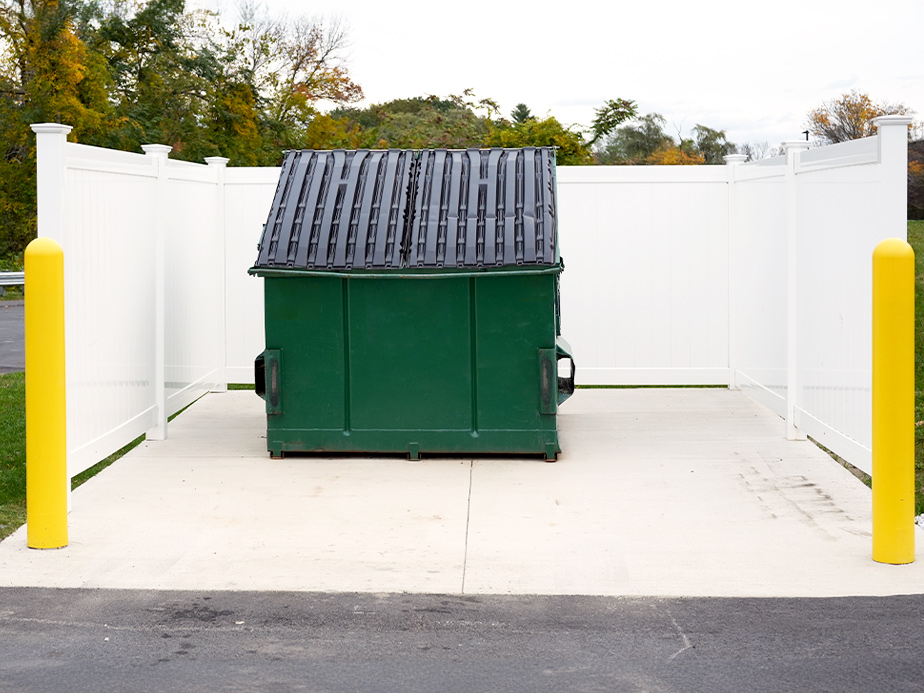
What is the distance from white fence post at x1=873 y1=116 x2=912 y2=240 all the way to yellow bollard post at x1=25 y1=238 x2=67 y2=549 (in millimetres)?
4165

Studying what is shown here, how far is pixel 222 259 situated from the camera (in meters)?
10.6

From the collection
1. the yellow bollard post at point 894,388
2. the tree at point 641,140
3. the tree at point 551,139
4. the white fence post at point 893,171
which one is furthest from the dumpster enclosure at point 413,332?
the tree at point 641,140

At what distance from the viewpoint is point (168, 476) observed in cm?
748

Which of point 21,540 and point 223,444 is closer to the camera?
point 21,540

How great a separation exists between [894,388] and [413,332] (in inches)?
129

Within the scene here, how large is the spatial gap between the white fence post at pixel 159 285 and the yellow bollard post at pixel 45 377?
2.71 metres

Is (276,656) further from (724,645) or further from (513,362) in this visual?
(513,362)

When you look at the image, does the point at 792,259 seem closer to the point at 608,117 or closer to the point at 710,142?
the point at 608,117

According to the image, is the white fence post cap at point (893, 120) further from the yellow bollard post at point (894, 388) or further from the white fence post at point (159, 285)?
the white fence post at point (159, 285)

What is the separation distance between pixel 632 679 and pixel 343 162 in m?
5.04

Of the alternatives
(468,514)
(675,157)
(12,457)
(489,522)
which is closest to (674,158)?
(675,157)

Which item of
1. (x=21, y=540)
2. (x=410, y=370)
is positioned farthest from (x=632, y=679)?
(x=410, y=370)

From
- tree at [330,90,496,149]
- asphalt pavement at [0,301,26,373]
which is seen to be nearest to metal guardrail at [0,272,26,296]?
asphalt pavement at [0,301,26,373]

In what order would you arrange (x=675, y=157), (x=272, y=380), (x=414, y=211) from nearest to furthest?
1. (x=272, y=380)
2. (x=414, y=211)
3. (x=675, y=157)
